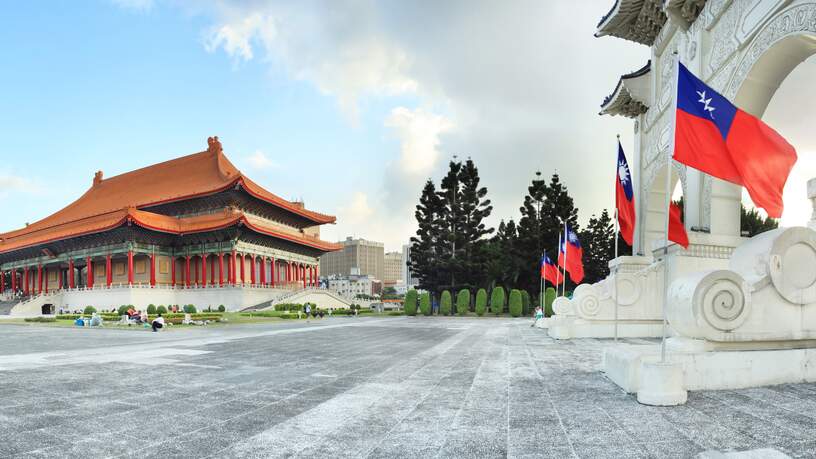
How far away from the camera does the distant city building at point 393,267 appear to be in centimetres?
17700

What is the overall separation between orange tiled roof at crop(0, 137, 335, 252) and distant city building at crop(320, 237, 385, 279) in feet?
347

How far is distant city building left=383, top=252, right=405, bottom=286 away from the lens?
177000 millimetres

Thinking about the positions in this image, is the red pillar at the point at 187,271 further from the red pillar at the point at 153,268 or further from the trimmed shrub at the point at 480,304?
the trimmed shrub at the point at 480,304

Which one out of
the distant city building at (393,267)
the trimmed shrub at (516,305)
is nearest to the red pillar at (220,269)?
the trimmed shrub at (516,305)

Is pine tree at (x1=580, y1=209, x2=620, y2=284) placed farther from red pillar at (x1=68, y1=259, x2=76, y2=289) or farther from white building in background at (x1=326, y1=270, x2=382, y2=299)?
white building in background at (x1=326, y1=270, x2=382, y2=299)

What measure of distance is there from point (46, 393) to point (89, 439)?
225cm

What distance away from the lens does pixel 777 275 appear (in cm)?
493

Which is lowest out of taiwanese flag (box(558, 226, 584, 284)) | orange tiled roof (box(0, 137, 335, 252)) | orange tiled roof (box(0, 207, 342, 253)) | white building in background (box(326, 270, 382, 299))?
white building in background (box(326, 270, 382, 299))

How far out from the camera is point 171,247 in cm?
4066

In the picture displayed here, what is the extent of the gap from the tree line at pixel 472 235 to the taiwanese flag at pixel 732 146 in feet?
105

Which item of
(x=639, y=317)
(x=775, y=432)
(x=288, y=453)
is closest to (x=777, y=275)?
(x=775, y=432)

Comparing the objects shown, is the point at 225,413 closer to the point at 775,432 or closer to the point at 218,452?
the point at 218,452

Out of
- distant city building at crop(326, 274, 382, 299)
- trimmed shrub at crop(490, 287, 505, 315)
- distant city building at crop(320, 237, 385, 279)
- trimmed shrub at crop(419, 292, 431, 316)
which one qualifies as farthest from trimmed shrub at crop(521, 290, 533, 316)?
distant city building at crop(320, 237, 385, 279)

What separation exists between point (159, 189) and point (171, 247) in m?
7.54
